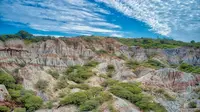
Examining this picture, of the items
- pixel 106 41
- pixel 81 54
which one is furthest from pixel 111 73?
pixel 106 41

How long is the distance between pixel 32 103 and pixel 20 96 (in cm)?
376

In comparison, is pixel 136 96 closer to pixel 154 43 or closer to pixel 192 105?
pixel 192 105

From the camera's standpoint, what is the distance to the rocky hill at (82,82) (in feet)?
131

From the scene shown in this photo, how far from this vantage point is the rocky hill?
40.0m

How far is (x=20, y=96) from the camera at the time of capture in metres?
42.5

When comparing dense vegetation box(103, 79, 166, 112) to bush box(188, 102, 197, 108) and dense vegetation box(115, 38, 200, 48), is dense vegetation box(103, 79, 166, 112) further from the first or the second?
dense vegetation box(115, 38, 200, 48)

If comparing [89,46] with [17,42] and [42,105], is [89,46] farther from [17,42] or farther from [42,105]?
[42,105]

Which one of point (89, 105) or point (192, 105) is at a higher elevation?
point (89, 105)

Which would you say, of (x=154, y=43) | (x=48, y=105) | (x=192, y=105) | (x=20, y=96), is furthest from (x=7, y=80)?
(x=154, y=43)

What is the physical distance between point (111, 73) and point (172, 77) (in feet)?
66.7

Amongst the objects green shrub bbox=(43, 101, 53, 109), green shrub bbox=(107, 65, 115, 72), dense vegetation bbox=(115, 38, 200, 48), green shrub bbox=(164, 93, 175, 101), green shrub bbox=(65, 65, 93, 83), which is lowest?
green shrub bbox=(43, 101, 53, 109)

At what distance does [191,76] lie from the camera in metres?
53.3

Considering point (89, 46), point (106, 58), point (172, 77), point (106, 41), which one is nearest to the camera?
point (172, 77)

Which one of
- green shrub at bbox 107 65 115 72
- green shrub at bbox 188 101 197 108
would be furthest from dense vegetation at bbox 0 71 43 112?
green shrub at bbox 107 65 115 72
